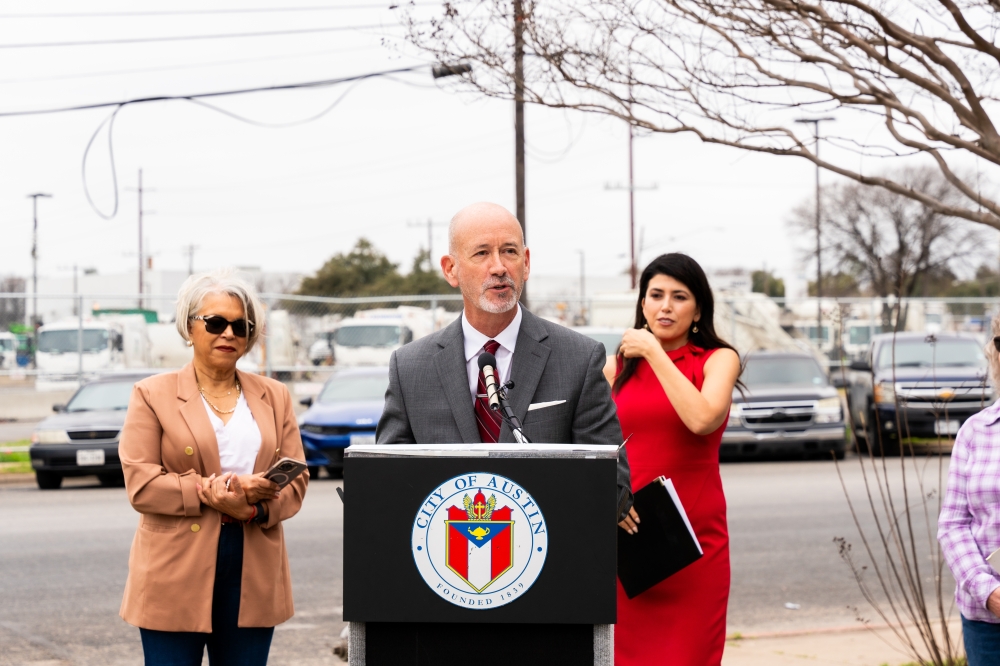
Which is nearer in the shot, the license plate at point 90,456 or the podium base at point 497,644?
the podium base at point 497,644

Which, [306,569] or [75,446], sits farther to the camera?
[75,446]

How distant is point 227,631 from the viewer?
360 centimetres

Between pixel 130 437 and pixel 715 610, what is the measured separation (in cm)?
210

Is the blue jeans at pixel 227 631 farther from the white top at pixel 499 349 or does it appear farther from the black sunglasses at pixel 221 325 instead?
the white top at pixel 499 349

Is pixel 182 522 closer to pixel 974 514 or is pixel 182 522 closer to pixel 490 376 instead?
pixel 490 376

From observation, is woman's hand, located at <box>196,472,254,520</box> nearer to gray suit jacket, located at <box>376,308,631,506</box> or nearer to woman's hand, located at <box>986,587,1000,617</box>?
gray suit jacket, located at <box>376,308,631,506</box>

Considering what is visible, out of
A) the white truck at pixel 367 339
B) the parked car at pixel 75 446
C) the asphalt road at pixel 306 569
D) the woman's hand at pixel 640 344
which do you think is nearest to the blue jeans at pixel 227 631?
the woman's hand at pixel 640 344

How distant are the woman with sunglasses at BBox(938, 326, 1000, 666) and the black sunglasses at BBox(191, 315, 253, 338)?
2.34 metres

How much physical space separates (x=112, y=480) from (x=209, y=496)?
12769 mm

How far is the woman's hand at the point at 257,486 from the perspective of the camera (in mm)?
3482

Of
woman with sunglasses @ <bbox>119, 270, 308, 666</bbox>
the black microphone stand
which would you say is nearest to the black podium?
the black microphone stand

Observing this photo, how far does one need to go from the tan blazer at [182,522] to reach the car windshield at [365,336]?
2043cm

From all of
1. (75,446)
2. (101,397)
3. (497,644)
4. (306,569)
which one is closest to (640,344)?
(497,644)

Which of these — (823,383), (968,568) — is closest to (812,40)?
(968,568)
